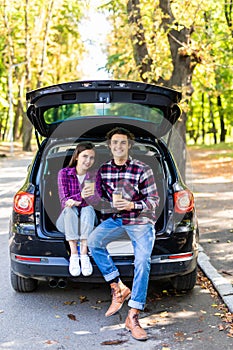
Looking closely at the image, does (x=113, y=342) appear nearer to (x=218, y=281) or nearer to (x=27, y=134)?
(x=218, y=281)

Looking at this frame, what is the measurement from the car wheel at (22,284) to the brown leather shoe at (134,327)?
1.38 metres

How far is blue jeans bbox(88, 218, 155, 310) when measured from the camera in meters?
4.70

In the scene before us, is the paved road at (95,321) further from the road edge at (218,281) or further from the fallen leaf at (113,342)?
the road edge at (218,281)

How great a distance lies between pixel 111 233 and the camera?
16.8 ft

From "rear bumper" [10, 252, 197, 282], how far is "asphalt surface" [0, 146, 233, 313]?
1.91 feet

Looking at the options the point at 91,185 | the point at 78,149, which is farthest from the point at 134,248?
the point at 78,149

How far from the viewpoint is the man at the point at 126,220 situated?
4777mm

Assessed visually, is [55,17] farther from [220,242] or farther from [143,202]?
[143,202]

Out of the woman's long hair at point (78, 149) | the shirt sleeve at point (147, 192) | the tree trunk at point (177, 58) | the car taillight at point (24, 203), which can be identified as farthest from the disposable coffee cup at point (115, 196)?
the tree trunk at point (177, 58)

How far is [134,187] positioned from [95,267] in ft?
2.58

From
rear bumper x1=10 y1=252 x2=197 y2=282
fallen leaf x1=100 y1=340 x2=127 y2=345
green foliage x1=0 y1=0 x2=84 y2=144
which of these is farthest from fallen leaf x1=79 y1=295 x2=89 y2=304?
green foliage x1=0 y1=0 x2=84 y2=144

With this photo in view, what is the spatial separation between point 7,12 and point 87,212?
2986 centimetres

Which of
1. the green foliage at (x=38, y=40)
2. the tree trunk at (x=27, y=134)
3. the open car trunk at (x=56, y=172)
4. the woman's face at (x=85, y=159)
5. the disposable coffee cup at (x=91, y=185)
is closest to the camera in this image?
the open car trunk at (x=56, y=172)

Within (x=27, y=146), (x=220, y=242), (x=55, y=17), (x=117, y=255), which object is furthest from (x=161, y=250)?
(x=27, y=146)
